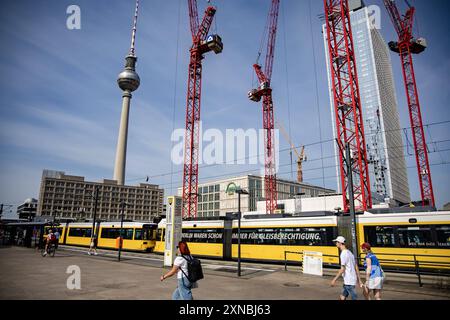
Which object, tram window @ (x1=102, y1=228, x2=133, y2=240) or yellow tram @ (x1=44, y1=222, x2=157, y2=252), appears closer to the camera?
yellow tram @ (x1=44, y1=222, x2=157, y2=252)

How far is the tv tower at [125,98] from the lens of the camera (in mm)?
118000

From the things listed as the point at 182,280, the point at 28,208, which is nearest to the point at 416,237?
the point at 182,280

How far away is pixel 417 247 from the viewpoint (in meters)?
15.6

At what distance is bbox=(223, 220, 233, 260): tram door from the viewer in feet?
75.6

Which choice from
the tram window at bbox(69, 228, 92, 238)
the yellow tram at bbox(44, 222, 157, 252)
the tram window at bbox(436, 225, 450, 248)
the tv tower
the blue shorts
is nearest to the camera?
the blue shorts

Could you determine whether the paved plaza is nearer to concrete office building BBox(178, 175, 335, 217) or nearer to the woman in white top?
the woman in white top

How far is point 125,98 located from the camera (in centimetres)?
12656

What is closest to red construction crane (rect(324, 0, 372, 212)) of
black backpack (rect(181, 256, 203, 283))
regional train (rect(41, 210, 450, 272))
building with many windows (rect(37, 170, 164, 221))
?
regional train (rect(41, 210, 450, 272))

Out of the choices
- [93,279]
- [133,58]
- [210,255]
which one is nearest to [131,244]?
[210,255]

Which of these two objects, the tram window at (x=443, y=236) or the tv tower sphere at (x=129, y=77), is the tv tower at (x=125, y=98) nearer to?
the tv tower sphere at (x=129, y=77)

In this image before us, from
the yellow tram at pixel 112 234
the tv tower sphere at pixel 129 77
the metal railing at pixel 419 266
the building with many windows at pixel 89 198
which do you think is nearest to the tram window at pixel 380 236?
the metal railing at pixel 419 266

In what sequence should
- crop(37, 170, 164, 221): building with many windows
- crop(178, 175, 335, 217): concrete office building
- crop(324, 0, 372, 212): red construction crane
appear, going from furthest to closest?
1. crop(37, 170, 164, 221): building with many windows
2. crop(178, 175, 335, 217): concrete office building
3. crop(324, 0, 372, 212): red construction crane
